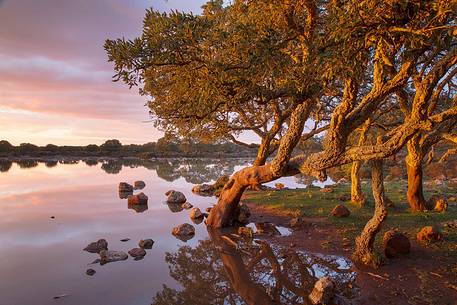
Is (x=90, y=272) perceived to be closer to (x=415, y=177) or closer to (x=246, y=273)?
(x=246, y=273)

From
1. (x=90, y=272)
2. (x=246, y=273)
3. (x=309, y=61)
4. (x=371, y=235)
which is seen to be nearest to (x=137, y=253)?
(x=90, y=272)

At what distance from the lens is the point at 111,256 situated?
12.7 meters

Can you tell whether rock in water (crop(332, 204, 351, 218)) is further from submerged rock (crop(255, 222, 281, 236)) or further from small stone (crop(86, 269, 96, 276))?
small stone (crop(86, 269, 96, 276))

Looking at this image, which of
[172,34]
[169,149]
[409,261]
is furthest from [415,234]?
[169,149]

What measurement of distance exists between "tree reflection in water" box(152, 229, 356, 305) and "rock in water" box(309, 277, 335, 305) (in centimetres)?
37

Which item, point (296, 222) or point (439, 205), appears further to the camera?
point (439, 205)

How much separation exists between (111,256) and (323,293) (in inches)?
312

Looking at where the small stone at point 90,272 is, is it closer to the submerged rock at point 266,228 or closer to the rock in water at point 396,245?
the submerged rock at point 266,228

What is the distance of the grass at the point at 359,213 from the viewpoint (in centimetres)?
A: 1435

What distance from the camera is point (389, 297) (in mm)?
9227

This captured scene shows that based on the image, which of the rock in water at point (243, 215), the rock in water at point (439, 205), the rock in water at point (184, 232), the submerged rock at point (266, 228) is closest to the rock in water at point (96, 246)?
the rock in water at point (184, 232)

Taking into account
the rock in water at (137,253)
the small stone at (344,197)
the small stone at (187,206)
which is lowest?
the rock in water at (137,253)

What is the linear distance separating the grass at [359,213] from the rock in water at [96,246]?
1038 cm

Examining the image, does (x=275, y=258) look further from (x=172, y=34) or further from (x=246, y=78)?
(x=172, y=34)
